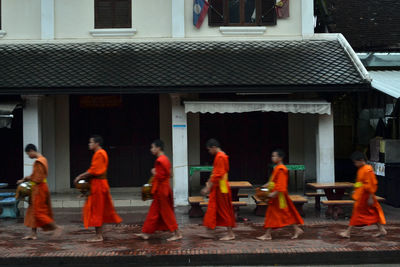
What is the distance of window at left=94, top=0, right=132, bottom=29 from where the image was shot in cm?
1470

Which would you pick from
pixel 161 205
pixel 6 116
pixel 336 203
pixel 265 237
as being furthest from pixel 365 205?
pixel 6 116

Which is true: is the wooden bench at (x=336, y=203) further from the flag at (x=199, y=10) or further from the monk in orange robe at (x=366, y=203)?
the flag at (x=199, y=10)

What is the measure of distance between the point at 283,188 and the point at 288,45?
20.5ft

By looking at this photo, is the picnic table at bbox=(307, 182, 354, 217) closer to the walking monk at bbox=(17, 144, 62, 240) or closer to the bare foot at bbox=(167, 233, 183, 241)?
the bare foot at bbox=(167, 233, 183, 241)

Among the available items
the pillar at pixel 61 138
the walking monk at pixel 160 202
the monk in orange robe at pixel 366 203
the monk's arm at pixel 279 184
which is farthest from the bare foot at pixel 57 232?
the monk in orange robe at pixel 366 203

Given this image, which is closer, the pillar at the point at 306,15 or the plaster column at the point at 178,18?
the plaster column at the point at 178,18

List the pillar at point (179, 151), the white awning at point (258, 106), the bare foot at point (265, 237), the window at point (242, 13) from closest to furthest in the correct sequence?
the bare foot at point (265, 237) < the white awning at point (258, 106) < the pillar at point (179, 151) < the window at point (242, 13)

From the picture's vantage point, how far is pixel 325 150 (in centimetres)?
1349

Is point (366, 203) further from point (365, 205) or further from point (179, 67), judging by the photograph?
point (179, 67)

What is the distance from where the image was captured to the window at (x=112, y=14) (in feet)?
48.2

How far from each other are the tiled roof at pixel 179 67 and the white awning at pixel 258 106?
435mm

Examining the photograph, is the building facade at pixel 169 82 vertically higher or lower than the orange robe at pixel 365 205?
higher

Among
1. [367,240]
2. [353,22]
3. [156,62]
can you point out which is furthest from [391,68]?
[367,240]

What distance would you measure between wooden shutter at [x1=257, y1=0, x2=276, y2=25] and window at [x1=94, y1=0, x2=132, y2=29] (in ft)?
11.5
